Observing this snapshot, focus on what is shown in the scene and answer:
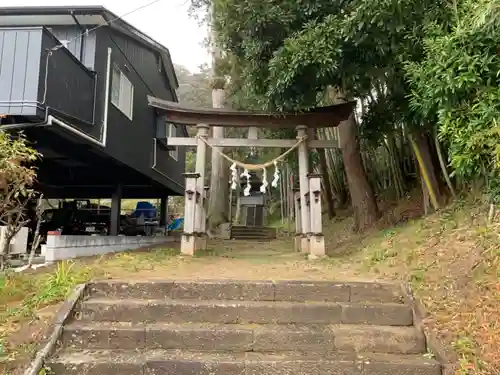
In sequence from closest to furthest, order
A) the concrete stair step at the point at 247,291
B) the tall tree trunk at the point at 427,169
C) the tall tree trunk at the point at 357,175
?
the concrete stair step at the point at 247,291 → the tall tree trunk at the point at 427,169 → the tall tree trunk at the point at 357,175

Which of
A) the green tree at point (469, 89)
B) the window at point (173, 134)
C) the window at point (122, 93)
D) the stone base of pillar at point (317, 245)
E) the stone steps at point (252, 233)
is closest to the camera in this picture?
the green tree at point (469, 89)

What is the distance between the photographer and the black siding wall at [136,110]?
25.6 ft

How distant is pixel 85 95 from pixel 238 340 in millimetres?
5395

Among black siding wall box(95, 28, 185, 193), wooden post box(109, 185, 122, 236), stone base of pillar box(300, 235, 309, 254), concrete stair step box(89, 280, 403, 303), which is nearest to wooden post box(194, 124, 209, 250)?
black siding wall box(95, 28, 185, 193)

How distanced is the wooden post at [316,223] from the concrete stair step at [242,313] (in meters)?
3.20

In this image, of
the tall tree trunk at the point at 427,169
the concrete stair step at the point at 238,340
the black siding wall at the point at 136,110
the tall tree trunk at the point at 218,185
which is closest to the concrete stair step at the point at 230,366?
the concrete stair step at the point at 238,340

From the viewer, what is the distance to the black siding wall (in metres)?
7.81

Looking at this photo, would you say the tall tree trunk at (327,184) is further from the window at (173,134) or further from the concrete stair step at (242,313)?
the concrete stair step at (242,313)

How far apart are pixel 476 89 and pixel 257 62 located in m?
4.32

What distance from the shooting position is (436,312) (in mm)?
3641

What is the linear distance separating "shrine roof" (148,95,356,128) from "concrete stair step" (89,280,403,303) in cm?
466

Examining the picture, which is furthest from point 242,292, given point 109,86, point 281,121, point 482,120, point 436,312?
point 109,86

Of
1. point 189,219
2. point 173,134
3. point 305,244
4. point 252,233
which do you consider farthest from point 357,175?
point 252,233

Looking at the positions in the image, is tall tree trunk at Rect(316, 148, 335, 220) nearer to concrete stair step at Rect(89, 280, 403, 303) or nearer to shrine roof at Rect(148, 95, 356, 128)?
shrine roof at Rect(148, 95, 356, 128)
